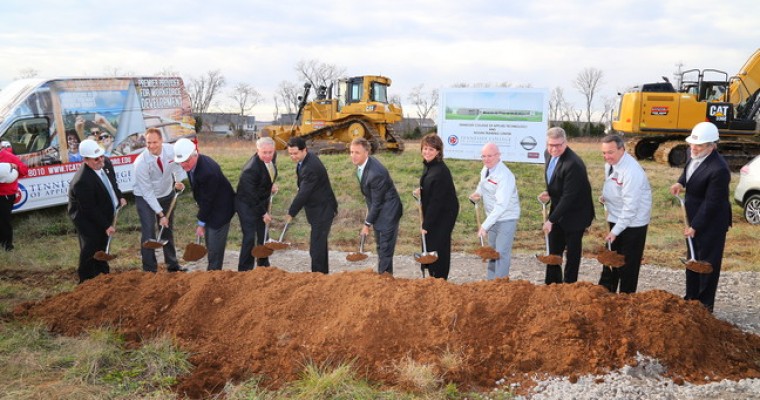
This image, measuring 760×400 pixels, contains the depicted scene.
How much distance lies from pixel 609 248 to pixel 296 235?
5.74m

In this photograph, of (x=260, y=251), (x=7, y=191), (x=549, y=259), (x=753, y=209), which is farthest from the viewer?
(x=753, y=209)

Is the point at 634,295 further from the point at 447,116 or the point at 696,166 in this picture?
the point at 447,116

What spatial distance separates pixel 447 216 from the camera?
5.96 meters

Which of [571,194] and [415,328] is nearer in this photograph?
[415,328]

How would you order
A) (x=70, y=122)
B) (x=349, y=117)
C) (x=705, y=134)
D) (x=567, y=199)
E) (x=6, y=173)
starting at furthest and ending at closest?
1. (x=349, y=117)
2. (x=70, y=122)
3. (x=6, y=173)
4. (x=567, y=199)
5. (x=705, y=134)

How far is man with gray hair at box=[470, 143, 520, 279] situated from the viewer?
18.5 feet

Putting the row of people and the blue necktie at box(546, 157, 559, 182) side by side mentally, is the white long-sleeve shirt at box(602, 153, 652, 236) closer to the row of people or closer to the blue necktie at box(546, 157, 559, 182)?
the row of people

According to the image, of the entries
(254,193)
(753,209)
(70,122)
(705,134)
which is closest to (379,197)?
(254,193)

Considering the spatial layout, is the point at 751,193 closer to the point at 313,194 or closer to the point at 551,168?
the point at 551,168

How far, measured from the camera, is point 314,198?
6.27m

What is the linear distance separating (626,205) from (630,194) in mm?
105

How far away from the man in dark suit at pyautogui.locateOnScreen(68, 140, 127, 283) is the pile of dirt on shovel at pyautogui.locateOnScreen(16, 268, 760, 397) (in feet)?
3.78

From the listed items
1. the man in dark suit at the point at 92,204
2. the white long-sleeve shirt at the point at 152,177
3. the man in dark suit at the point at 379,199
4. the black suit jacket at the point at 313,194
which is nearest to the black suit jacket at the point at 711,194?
the man in dark suit at the point at 379,199

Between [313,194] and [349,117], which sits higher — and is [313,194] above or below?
below
